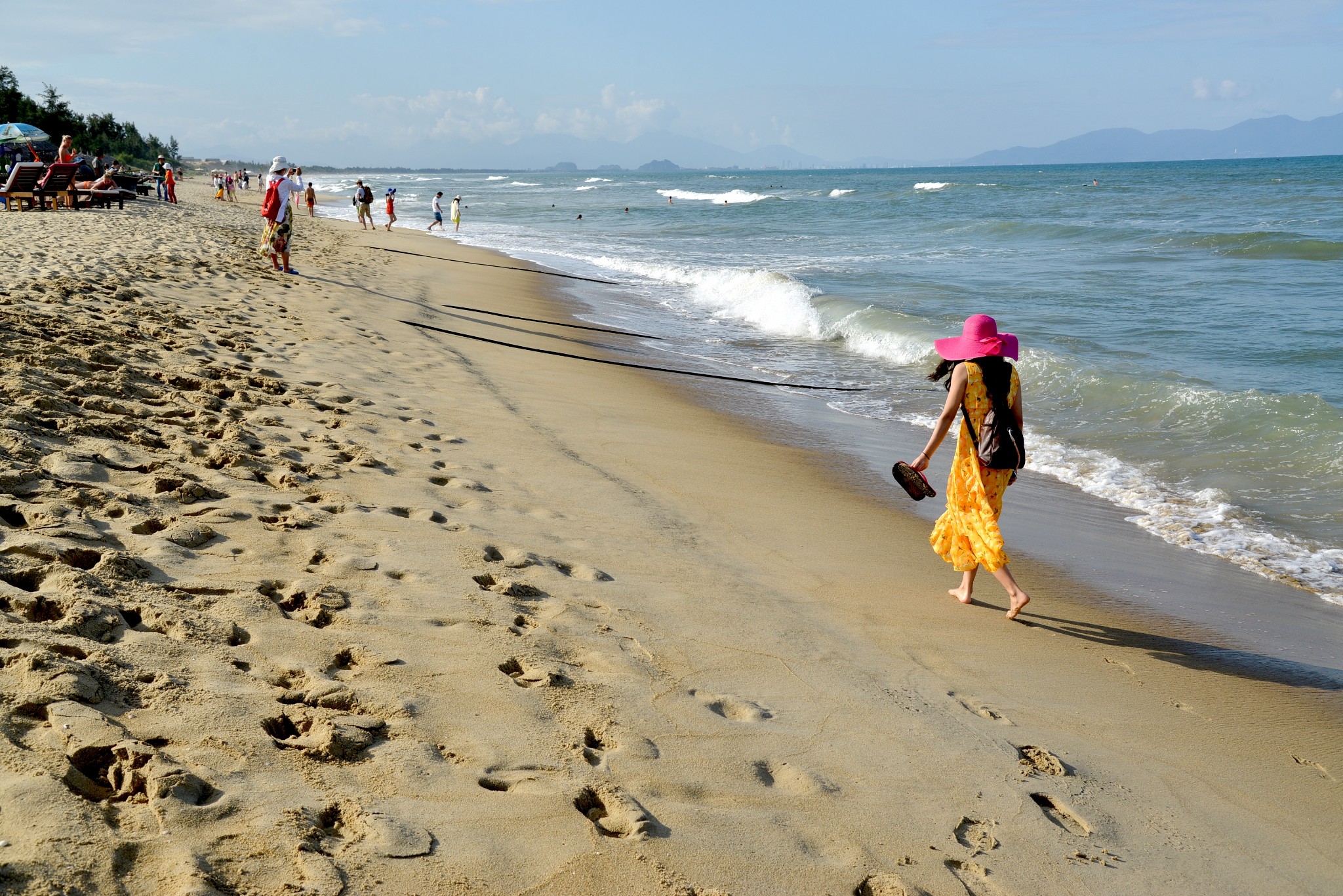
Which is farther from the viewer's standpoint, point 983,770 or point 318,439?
point 318,439

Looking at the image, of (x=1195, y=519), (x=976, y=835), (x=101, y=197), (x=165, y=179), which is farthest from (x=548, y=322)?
(x=165, y=179)

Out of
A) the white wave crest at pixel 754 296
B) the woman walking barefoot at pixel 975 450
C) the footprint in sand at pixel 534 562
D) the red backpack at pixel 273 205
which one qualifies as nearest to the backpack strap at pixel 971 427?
the woman walking barefoot at pixel 975 450

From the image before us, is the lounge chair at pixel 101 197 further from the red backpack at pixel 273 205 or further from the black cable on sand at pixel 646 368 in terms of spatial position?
the black cable on sand at pixel 646 368

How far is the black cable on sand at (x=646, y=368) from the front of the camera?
947cm

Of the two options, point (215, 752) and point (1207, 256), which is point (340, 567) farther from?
point (1207, 256)

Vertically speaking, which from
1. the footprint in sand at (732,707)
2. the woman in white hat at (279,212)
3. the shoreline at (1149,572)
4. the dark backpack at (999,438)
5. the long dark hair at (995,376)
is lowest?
the shoreline at (1149,572)

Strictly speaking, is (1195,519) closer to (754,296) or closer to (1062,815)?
(1062,815)

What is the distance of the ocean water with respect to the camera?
20.5 feet

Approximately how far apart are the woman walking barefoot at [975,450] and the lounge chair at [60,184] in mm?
20123

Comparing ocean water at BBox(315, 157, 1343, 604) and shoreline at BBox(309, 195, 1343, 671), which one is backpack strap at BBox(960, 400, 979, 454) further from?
ocean water at BBox(315, 157, 1343, 604)

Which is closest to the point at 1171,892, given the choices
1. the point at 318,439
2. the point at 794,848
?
the point at 794,848

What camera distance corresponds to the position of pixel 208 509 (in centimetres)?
371

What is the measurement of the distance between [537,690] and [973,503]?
2.40 metres

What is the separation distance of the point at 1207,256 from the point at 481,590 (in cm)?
2083
